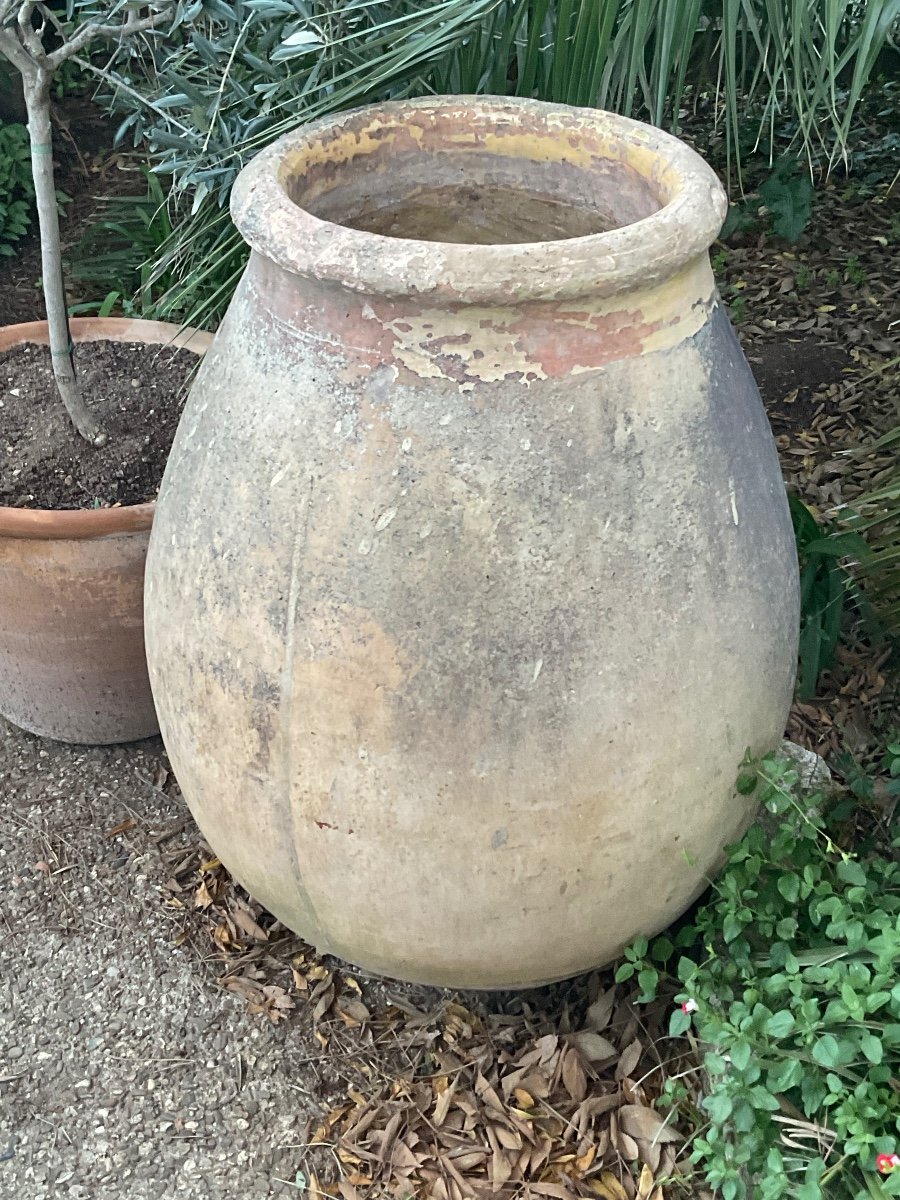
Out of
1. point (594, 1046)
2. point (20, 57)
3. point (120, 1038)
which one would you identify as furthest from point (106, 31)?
point (594, 1046)

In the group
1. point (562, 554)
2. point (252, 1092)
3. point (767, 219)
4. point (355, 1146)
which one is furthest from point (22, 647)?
point (767, 219)

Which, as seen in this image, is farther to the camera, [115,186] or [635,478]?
[115,186]

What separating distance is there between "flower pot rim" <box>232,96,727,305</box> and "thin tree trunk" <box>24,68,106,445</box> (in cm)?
66

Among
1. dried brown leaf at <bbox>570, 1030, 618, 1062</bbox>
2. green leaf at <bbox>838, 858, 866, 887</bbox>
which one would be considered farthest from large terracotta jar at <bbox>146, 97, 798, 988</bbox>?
dried brown leaf at <bbox>570, 1030, 618, 1062</bbox>

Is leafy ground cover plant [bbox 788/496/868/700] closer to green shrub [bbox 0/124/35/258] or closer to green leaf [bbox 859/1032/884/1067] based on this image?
green leaf [bbox 859/1032/884/1067]

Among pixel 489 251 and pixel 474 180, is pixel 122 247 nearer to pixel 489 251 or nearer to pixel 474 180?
pixel 474 180

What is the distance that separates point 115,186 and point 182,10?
2169 mm

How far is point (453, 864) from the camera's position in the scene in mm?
1308

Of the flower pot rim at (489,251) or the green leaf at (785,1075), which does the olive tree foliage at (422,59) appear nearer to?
the flower pot rim at (489,251)

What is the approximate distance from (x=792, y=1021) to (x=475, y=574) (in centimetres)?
58

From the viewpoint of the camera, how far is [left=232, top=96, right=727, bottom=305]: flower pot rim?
3.67 ft

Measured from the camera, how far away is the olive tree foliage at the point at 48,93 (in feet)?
5.76

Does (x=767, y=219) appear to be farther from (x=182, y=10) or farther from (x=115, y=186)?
(x=182, y=10)

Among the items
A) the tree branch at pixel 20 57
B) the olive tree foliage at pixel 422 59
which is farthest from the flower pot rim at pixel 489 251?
the tree branch at pixel 20 57
